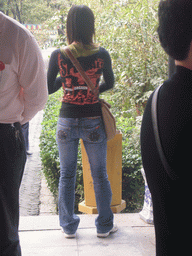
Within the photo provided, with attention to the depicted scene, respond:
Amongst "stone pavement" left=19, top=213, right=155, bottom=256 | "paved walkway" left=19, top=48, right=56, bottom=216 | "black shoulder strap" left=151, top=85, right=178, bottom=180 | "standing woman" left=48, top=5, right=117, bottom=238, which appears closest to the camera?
"black shoulder strap" left=151, top=85, right=178, bottom=180

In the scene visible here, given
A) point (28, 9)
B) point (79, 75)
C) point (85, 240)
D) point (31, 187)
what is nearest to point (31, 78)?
point (79, 75)

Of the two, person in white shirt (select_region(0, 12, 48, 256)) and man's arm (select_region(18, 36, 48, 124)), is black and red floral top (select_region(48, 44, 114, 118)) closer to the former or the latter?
man's arm (select_region(18, 36, 48, 124))

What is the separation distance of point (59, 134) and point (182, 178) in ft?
6.13

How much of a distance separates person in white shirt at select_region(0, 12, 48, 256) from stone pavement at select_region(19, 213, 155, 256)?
1053 millimetres

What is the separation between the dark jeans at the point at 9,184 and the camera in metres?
1.92

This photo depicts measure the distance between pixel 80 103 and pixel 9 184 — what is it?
1025 mm

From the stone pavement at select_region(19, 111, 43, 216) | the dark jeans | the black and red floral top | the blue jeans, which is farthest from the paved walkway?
the dark jeans

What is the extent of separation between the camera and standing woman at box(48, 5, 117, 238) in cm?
269

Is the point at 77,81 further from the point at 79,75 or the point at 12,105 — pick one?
the point at 12,105

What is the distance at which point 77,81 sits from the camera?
8.95ft

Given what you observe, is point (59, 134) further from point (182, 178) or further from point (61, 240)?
point (182, 178)

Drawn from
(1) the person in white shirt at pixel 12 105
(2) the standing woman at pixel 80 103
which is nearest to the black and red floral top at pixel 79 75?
(2) the standing woman at pixel 80 103

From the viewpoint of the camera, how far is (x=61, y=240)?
313 centimetres

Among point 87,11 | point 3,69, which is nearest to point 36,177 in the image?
point 87,11
